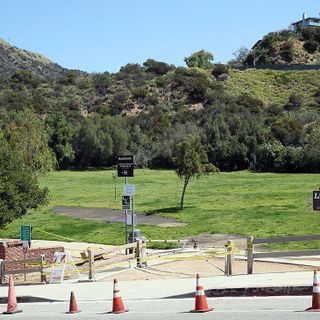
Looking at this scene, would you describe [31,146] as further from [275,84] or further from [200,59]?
[200,59]

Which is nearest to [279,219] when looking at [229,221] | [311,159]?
[229,221]

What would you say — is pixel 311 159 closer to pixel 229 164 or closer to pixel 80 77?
pixel 229 164

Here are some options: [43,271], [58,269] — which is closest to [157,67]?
[58,269]

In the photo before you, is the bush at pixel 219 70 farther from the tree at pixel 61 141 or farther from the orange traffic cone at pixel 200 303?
the orange traffic cone at pixel 200 303

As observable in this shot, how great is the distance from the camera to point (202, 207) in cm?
4225

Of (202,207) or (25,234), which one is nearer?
(25,234)

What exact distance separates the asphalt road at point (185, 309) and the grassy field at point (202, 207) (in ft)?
45.5

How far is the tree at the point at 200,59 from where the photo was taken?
158 meters

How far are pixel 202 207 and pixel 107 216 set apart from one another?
6042 millimetres

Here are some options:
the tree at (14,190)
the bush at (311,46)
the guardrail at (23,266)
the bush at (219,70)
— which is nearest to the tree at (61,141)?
the bush at (219,70)

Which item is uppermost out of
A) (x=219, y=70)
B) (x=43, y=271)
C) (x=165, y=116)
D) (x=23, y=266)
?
(x=219, y=70)

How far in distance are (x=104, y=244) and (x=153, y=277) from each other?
1192 centimetres

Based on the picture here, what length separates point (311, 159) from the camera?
69.2 metres

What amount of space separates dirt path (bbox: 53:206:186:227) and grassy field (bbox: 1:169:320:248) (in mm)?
818
